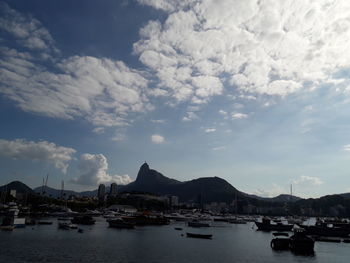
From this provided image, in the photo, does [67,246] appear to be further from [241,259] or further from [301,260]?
[301,260]

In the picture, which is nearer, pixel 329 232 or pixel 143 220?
pixel 329 232

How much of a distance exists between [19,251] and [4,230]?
37.1 metres

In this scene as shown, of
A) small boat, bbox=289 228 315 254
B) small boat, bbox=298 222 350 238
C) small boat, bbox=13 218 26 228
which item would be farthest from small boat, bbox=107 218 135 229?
small boat, bbox=298 222 350 238

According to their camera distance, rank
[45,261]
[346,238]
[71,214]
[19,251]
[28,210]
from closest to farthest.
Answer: [45,261] < [19,251] < [346,238] < [71,214] < [28,210]

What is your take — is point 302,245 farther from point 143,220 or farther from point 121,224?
point 143,220

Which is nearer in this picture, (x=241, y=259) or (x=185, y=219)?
(x=241, y=259)

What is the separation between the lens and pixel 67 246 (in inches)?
2504

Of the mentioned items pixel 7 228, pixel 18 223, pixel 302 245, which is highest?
pixel 18 223

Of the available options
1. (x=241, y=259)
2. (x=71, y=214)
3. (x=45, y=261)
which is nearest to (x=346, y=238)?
(x=241, y=259)

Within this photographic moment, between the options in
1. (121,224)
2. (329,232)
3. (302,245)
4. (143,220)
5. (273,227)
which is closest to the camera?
(302,245)

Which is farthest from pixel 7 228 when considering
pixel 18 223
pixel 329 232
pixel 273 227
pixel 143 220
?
pixel 273 227

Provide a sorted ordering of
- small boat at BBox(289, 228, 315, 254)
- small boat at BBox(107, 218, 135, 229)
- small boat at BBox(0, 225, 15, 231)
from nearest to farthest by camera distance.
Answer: small boat at BBox(289, 228, 315, 254) → small boat at BBox(0, 225, 15, 231) → small boat at BBox(107, 218, 135, 229)

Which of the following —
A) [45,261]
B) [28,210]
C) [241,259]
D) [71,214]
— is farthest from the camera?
[28,210]

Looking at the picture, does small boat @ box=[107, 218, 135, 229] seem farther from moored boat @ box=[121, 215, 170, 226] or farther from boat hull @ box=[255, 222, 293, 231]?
boat hull @ box=[255, 222, 293, 231]
